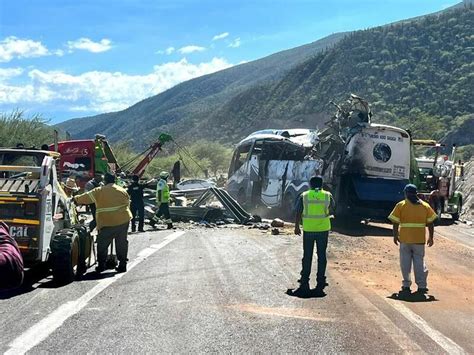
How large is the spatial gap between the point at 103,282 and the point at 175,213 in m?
12.1

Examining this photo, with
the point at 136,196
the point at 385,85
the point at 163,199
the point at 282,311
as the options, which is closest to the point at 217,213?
the point at 163,199

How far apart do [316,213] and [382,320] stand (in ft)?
8.46

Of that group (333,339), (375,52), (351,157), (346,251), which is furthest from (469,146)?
(333,339)

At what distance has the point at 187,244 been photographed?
587 inches

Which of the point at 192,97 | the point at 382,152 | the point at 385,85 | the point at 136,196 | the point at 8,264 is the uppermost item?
the point at 192,97

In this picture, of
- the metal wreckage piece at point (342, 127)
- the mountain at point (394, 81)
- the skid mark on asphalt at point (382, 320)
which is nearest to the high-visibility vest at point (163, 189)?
the metal wreckage piece at point (342, 127)

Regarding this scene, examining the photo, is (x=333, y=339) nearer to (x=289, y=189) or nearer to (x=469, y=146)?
(x=289, y=189)

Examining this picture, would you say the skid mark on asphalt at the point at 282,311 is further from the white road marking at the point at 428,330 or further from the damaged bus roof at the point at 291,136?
the damaged bus roof at the point at 291,136

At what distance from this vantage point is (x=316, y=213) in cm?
970

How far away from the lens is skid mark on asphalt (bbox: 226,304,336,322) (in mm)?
7477

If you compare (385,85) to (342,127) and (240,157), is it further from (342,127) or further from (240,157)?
(342,127)

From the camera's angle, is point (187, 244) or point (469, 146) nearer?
point (187, 244)

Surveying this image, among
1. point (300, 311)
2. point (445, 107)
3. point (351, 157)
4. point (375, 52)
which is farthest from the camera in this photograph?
point (375, 52)

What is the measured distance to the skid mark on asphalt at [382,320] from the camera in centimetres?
635
